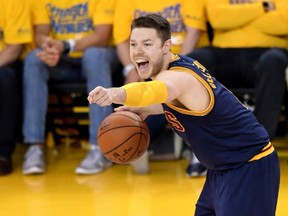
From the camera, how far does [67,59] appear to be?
4.96 metres

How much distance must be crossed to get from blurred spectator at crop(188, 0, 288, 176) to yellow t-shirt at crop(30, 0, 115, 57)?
35.2 inches

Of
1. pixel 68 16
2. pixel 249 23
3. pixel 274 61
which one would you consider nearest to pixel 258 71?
pixel 274 61

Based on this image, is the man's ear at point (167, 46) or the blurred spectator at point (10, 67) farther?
the blurred spectator at point (10, 67)

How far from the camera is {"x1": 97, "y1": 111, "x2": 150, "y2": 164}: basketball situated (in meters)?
3.17

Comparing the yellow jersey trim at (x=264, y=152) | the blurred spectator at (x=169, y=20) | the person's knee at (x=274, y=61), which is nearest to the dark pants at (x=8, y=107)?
the blurred spectator at (x=169, y=20)

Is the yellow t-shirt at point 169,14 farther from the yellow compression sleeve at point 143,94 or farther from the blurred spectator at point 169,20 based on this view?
the yellow compression sleeve at point 143,94

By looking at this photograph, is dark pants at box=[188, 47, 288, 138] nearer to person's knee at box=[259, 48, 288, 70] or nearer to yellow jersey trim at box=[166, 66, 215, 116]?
person's knee at box=[259, 48, 288, 70]

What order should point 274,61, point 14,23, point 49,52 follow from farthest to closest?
1. point 14,23
2. point 49,52
3. point 274,61

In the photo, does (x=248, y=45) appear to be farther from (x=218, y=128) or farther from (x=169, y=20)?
(x=218, y=128)

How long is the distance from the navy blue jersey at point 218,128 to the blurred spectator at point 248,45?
68.8 inches

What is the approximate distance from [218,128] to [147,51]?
1.50 feet

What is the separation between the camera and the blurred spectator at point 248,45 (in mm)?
4504

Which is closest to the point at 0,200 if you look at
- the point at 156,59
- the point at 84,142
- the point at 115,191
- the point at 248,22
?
the point at 115,191

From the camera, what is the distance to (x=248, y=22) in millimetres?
4777
